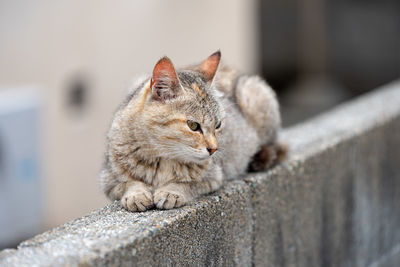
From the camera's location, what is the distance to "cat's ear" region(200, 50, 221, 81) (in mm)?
3074

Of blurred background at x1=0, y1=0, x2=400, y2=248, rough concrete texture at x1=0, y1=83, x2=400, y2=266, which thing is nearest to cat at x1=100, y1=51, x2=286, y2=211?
rough concrete texture at x1=0, y1=83, x2=400, y2=266

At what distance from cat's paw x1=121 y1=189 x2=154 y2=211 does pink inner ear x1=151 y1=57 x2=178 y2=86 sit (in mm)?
501

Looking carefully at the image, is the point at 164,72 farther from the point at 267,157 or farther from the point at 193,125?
the point at 267,157

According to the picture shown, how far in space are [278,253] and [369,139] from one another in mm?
1210

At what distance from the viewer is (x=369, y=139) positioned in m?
3.94

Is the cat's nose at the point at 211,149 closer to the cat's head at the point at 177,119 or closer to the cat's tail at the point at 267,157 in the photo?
the cat's head at the point at 177,119

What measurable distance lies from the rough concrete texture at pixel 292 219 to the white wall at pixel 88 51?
3572mm

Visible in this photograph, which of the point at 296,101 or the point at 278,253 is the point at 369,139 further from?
the point at 296,101

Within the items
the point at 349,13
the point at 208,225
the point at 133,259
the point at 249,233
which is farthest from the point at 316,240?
the point at 349,13

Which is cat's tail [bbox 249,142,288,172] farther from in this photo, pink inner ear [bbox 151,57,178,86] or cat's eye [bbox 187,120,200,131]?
pink inner ear [bbox 151,57,178,86]

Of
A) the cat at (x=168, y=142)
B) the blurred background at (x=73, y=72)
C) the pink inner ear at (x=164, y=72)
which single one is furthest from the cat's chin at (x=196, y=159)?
the blurred background at (x=73, y=72)

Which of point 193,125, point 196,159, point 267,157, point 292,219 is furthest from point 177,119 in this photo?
point 292,219

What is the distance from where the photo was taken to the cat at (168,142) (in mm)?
2707

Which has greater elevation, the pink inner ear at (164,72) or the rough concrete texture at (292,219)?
the pink inner ear at (164,72)
